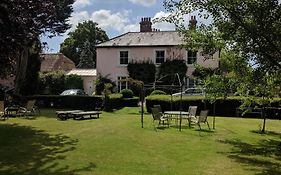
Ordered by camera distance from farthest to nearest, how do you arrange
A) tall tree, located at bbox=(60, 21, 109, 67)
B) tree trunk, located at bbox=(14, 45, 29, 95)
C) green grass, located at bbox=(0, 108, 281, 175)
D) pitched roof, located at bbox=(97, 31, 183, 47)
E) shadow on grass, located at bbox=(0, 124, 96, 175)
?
tall tree, located at bbox=(60, 21, 109, 67)
pitched roof, located at bbox=(97, 31, 183, 47)
tree trunk, located at bbox=(14, 45, 29, 95)
green grass, located at bbox=(0, 108, 281, 175)
shadow on grass, located at bbox=(0, 124, 96, 175)

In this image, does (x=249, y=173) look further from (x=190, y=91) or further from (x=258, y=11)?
(x=190, y=91)

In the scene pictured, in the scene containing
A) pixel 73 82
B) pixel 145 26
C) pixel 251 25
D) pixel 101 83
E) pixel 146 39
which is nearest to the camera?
pixel 251 25

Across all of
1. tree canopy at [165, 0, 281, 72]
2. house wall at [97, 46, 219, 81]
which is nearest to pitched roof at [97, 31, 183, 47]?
house wall at [97, 46, 219, 81]

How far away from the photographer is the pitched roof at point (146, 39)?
140ft

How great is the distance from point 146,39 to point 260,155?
31.6m

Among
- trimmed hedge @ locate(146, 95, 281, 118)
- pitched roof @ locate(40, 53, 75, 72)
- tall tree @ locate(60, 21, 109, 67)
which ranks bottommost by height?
trimmed hedge @ locate(146, 95, 281, 118)

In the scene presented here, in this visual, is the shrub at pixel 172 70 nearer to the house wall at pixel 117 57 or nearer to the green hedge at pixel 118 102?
the house wall at pixel 117 57

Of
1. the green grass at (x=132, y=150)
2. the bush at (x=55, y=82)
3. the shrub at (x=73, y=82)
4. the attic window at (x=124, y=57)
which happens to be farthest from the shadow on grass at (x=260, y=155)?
the shrub at (x=73, y=82)

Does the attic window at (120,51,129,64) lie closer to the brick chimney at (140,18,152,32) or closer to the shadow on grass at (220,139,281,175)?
the brick chimney at (140,18,152,32)

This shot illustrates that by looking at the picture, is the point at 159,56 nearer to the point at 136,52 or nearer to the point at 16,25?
the point at 136,52

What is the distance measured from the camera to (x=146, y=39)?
44125 mm

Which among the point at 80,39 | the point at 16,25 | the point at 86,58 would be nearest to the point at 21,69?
the point at 16,25

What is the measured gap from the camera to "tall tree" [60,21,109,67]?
84.5m

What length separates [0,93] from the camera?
34000 mm
